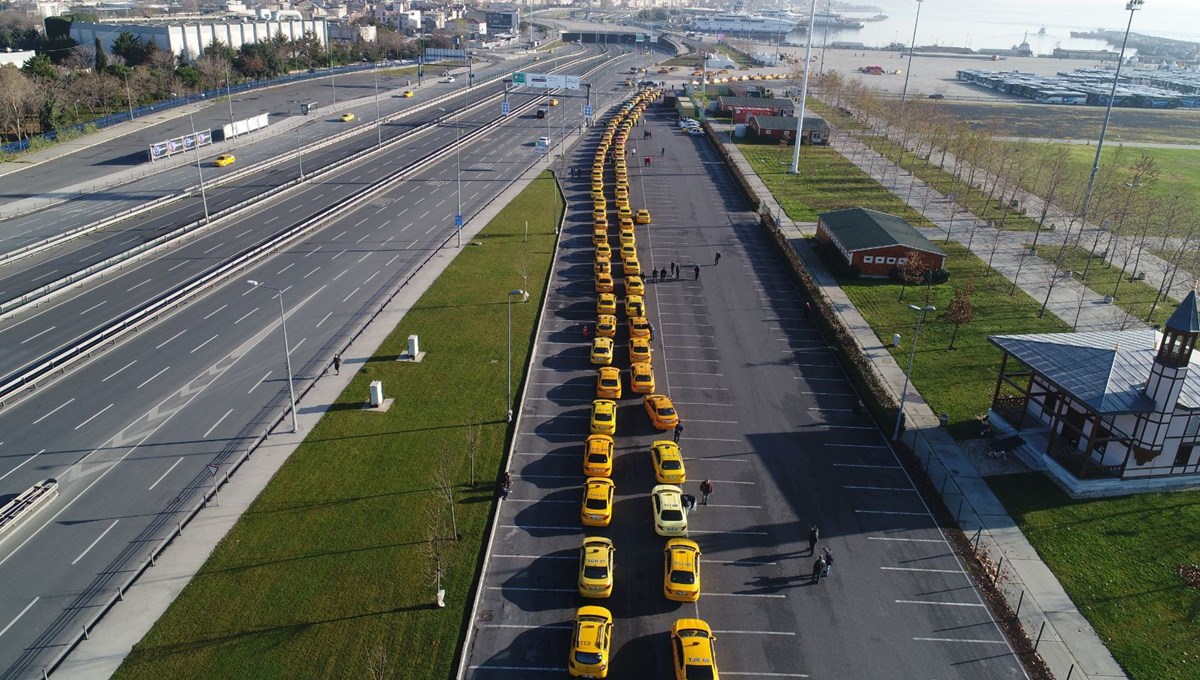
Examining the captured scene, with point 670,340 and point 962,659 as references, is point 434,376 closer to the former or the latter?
point 670,340

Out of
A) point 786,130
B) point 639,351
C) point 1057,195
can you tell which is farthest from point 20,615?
point 786,130

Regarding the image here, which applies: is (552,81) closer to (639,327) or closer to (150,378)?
(639,327)

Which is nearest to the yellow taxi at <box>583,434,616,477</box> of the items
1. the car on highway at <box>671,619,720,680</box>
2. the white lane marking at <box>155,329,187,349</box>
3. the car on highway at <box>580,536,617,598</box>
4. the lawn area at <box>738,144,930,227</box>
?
the car on highway at <box>580,536,617,598</box>

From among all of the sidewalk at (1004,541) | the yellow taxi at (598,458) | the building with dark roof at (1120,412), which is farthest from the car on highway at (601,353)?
the building with dark roof at (1120,412)

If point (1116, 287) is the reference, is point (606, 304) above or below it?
below

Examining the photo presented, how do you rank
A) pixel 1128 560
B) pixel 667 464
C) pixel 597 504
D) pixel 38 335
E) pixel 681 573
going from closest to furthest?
pixel 681 573 < pixel 1128 560 < pixel 597 504 < pixel 667 464 < pixel 38 335

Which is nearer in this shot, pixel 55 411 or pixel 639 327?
pixel 55 411

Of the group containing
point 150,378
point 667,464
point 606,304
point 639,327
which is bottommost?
point 150,378

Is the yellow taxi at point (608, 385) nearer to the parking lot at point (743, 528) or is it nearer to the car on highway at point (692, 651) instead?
the parking lot at point (743, 528)
